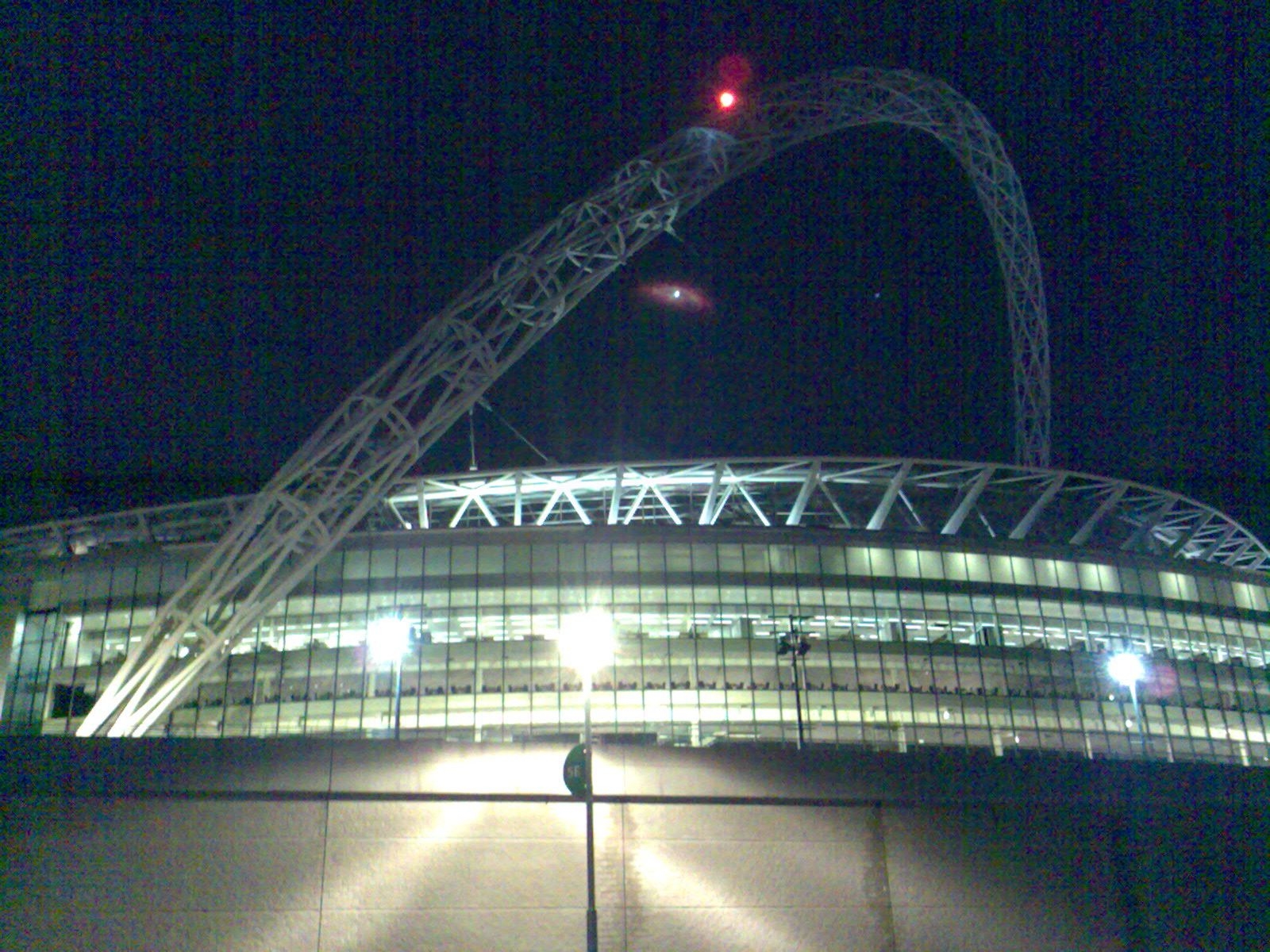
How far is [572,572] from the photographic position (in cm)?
5353

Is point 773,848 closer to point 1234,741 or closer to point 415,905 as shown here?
point 415,905

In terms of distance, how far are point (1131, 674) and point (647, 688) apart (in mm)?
19858

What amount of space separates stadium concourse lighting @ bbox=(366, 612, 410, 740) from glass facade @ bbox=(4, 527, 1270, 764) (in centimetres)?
19

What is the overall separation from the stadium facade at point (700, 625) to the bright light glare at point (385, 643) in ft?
0.99

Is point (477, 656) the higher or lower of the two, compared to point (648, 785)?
higher

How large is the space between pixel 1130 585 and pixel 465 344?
35552 millimetres

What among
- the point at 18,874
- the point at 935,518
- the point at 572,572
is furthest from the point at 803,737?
the point at 18,874

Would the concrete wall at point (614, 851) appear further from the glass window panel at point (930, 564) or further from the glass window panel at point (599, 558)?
the glass window panel at point (599, 558)

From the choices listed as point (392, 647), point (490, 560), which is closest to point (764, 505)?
point (490, 560)

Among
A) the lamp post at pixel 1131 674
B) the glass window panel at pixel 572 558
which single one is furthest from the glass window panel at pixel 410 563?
the lamp post at pixel 1131 674

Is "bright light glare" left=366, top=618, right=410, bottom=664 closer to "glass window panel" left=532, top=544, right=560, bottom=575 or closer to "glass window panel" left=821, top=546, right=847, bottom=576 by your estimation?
"glass window panel" left=532, top=544, right=560, bottom=575

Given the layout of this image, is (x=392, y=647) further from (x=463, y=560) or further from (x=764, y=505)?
(x=764, y=505)

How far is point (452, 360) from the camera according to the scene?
45.1 m

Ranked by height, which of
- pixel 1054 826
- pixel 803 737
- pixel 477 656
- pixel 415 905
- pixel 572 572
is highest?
pixel 572 572
